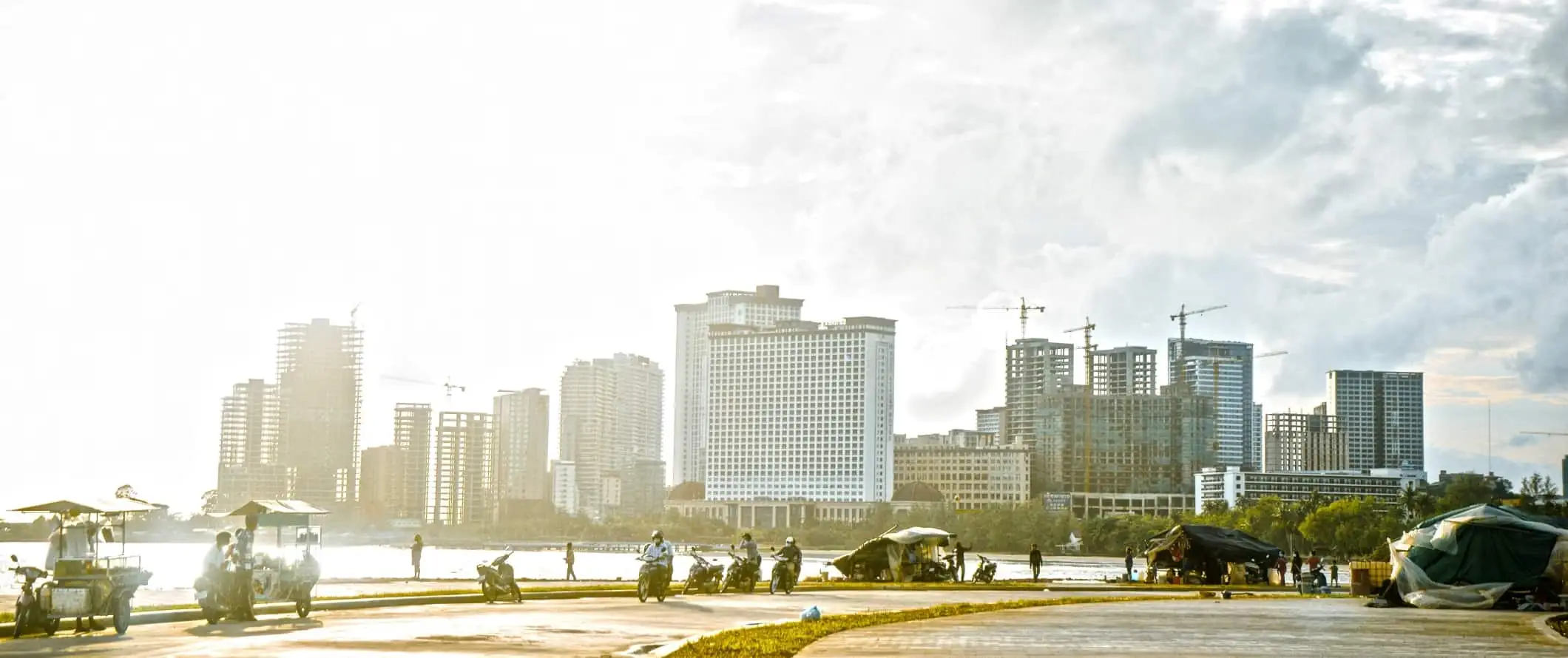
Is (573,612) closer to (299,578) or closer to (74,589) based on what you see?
(299,578)

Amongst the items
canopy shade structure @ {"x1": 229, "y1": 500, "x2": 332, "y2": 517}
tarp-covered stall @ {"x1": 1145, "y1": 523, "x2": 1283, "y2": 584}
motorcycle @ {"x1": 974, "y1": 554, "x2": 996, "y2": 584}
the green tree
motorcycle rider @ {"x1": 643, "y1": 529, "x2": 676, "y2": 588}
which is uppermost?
canopy shade structure @ {"x1": 229, "y1": 500, "x2": 332, "y2": 517}

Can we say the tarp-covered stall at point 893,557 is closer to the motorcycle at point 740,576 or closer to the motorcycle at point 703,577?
the motorcycle at point 740,576

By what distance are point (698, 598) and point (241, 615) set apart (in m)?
12.5

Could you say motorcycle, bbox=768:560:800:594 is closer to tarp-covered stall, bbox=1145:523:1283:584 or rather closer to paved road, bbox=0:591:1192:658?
paved road, bbox=0:591:1192:658

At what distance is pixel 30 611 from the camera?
78.1 feet

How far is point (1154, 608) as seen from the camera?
3431cm

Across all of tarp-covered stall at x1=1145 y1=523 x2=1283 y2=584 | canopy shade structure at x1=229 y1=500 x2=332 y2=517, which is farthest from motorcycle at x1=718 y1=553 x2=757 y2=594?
tarp-covered stall at x1=1145 y1=523 x2=1283 y2=584

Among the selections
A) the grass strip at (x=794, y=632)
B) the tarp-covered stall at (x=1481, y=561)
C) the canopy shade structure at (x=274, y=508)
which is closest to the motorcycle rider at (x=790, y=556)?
the grass strip at (x=794, y=632)

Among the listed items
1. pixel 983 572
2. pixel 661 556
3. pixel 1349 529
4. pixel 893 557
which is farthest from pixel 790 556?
pixel 1349 529

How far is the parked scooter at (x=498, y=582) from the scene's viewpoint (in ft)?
114

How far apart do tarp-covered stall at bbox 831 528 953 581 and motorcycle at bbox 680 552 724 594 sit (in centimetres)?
1511

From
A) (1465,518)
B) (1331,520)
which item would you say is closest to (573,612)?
(1465,518)

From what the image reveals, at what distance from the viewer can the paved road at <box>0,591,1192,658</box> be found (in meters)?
21.1

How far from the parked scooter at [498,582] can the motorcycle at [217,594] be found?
7872 mm
